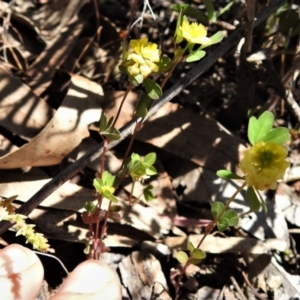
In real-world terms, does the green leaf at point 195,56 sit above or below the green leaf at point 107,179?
above

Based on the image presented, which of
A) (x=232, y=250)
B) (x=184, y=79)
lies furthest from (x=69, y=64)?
(x=232, y=250)

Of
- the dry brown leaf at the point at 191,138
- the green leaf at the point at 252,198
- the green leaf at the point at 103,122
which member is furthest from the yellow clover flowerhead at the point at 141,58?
the dry brown leaf at the point at 191,138

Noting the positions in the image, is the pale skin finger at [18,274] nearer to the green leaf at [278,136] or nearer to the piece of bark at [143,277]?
the piece of bark at [143,277]

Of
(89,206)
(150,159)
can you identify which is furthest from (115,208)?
(150,159)

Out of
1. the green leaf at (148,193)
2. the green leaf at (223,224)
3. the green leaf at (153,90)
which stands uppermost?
the green leaf at (153,90)

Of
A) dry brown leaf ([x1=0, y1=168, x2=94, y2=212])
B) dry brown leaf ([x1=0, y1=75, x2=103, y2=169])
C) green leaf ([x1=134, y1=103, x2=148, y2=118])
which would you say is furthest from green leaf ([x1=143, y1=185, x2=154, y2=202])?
green leaf ([x1=134, y1=103, x2=148, y2=118])

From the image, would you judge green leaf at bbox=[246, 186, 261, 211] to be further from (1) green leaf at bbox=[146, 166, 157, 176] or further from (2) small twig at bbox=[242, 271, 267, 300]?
(2) small twig at bbox=[242, 271, 267, 300]
